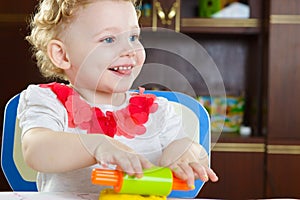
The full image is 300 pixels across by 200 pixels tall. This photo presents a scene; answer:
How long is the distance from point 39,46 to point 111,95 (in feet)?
0.71

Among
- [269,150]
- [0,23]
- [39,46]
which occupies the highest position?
[39,46]

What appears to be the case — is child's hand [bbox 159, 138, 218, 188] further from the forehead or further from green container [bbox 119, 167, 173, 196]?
the forehead

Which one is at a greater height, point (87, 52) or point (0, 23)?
point (87, 52)

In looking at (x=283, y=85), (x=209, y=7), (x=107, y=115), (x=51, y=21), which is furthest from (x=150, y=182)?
(x=209, y=7)

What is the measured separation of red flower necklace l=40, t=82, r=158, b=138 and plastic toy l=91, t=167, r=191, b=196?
196mm

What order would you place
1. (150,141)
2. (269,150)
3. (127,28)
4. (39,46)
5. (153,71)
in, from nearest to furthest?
(153,71) < (127,28) < (150,141) < (39,46) < (269,150)

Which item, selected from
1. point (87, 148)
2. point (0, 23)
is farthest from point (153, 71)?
point (0, 23)

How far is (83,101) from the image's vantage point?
1.06 metres

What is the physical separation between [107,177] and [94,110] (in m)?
0.31

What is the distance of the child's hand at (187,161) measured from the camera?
0.79 metres

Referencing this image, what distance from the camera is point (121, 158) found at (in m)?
0.76

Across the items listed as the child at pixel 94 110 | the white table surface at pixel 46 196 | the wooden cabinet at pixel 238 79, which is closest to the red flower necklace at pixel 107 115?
the child at pixel 94 110

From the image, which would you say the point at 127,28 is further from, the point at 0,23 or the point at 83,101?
the point at 0,23

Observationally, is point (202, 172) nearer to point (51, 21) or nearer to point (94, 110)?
point (94, 110)
